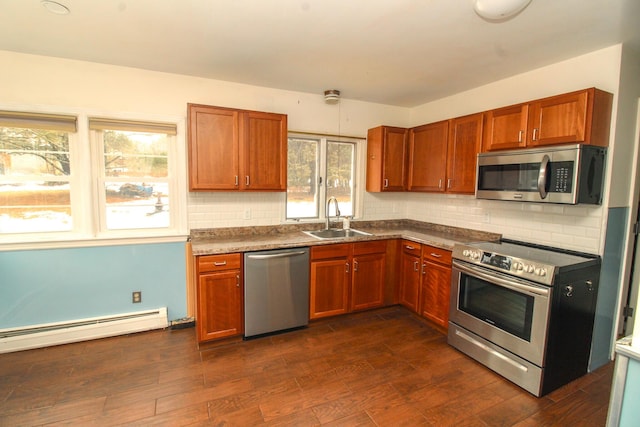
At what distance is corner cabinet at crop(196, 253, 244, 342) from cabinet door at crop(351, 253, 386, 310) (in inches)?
48.3

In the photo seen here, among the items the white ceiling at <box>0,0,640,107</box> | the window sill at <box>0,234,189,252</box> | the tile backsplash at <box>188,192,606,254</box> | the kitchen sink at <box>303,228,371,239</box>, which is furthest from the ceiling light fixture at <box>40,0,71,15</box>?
the kitchen sink at <box>303,228,371,239</box>

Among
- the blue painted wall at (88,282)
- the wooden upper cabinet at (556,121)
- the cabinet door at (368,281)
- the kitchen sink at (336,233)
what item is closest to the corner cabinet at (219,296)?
the blue painted wall at (88,282)

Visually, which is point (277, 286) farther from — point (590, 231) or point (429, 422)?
point (590, 231)

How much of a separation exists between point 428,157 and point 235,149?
85.0 inches

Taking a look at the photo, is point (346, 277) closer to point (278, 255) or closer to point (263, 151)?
point (278, 255)

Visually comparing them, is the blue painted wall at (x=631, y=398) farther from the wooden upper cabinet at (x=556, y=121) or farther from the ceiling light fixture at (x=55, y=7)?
the ceiling light fixture at (x=55, y=7)

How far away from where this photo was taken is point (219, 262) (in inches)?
107

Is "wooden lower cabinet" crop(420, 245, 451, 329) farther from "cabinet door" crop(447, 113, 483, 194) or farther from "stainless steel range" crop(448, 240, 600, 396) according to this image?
"cabinet door" crop(447, 113, 483, 194)

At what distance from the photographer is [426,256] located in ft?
10.5

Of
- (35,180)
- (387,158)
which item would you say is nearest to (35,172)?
(35,180)

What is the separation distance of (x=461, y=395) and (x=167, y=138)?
3347 mm

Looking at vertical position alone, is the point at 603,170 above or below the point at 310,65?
below

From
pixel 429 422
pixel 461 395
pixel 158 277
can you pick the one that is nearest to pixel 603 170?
pixel 461 395

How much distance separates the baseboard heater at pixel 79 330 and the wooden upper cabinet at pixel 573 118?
3753mm
